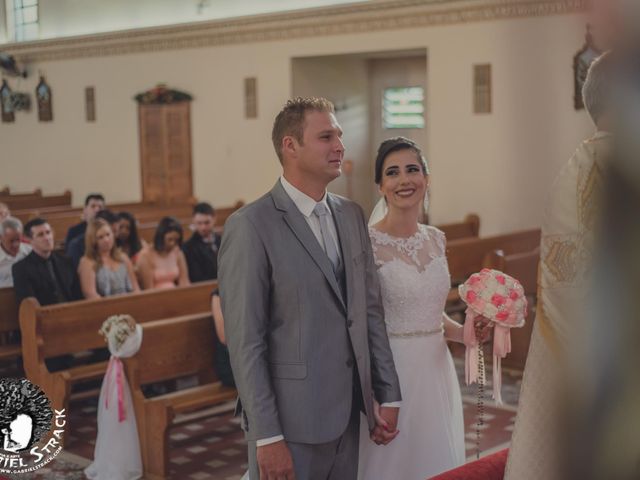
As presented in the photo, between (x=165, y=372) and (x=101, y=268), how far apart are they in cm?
188

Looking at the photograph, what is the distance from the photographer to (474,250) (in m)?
8.36

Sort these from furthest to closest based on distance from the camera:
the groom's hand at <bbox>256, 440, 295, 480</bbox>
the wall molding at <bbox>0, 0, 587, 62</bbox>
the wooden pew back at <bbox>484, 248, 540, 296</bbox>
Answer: the wall molding at <bbox>0, 0, 587, 62</bbox> → the wooden pew back at <bbox>484, 248, 540, 296</bbox> → the groom's hand at <bbox>256, 440, 295, 480</bbox>

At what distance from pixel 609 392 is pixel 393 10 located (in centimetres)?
1112

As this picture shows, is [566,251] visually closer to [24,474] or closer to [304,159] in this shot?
[304,159]

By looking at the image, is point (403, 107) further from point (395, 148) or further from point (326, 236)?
point (326, 236)

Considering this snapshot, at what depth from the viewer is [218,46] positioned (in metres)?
13.1

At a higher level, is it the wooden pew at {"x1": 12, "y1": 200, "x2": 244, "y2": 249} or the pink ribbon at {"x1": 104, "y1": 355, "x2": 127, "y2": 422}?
the wooden pew at {"x1": 12, "y1": 200, "x2": 244, "y2": 249}

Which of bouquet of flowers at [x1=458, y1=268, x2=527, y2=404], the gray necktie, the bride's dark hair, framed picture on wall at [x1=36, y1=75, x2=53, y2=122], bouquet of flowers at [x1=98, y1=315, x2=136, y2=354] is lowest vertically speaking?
bouquet of flowers at [x1=98, y1=315, x2=136, y2=354]

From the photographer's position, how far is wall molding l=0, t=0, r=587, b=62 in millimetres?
10758

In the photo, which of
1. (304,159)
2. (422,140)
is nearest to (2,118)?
(422,140)

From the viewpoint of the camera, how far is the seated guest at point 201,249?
764cm

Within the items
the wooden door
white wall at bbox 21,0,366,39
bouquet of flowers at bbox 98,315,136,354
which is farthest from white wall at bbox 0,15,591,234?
bouquet of flowers at bbox 98,315,136,354

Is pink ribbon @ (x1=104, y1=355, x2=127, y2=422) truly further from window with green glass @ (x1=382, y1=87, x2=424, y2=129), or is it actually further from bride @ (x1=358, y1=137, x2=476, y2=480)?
window with green glass @ (x1=382, y1=87, x2=424, y2=129)

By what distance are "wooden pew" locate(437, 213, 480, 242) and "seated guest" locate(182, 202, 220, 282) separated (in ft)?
11.1
